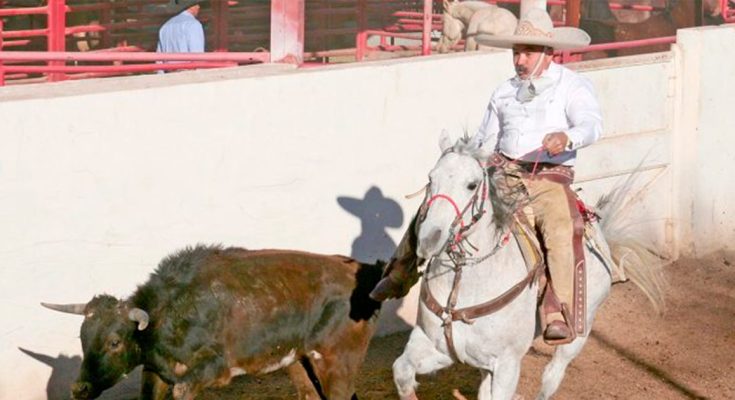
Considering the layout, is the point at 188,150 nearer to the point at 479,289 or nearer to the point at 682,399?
the point at 479,289

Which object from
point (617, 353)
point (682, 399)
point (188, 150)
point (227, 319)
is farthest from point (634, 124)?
point (227, 319)

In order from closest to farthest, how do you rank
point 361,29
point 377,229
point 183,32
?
point 377,229
point 183,32
point 361,29

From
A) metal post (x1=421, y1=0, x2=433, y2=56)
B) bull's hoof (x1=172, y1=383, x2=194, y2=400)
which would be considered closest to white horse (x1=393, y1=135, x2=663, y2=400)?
bull's hoof (x1=172, y1=383, x2=194, y2=400)

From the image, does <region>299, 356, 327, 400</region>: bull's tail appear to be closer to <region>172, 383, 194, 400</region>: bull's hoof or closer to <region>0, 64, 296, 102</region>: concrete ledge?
<region>172, 383, 194, 400</region>: bull's hoof

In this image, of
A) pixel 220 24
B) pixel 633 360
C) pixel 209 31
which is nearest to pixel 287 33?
pixel 633 360

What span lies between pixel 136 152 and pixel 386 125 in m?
2.07

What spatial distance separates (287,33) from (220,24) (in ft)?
12.6

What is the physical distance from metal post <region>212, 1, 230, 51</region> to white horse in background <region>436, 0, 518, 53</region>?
2.51 metres

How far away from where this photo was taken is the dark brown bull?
705 cm

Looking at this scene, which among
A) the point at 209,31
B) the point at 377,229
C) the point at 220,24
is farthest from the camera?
the point at 209,31

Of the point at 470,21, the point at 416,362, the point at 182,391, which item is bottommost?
the point at 182,391

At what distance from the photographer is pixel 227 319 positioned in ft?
24.1

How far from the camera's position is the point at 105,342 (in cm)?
700

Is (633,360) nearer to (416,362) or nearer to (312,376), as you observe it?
(312,376)
